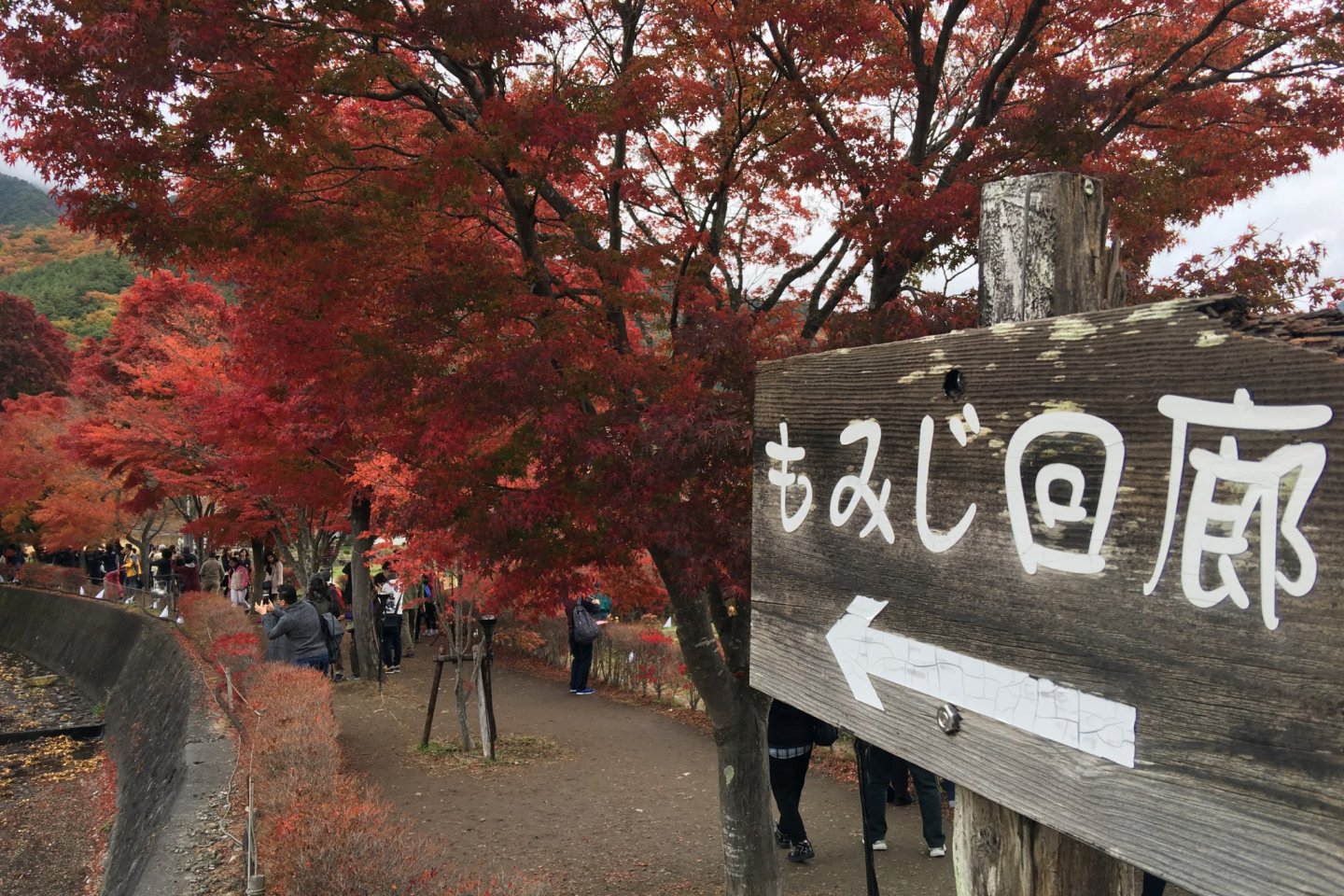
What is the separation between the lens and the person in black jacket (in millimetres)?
6375

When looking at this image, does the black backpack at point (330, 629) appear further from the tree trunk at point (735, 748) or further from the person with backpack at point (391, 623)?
the tree trunk at point (735, 748)

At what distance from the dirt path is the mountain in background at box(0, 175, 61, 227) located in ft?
272

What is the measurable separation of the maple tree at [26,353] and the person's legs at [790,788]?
1343 inches

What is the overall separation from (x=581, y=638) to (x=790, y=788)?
22.8ft

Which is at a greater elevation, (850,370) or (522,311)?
(522,311)

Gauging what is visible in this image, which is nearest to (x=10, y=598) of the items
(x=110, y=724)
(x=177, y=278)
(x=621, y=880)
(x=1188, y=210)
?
(x=177, y=278)

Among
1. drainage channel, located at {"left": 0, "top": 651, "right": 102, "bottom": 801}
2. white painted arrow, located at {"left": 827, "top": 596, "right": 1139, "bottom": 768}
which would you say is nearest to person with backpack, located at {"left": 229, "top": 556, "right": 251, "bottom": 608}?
drainage channel, located at {"left": 0, "top": 651, "right": 102, "bottom": 801}

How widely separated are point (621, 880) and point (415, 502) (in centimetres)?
349

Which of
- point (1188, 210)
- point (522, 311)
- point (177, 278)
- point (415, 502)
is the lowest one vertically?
point (415, 502)

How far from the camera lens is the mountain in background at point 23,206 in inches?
3135

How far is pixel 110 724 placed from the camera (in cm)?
1398

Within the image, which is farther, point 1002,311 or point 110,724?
point 110,724

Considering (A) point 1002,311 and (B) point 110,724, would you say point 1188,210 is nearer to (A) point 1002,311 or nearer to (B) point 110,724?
(A) point 1002,311

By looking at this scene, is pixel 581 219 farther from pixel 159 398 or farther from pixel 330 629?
pixel 159 398
